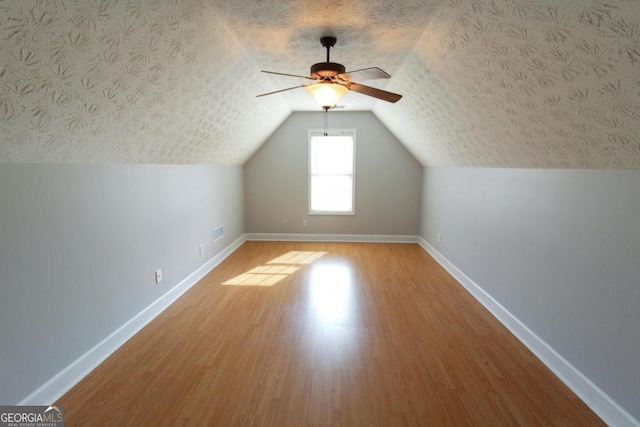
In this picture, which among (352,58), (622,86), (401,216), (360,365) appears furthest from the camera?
(401,216)

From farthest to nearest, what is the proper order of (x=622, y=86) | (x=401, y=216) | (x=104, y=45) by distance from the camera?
(x=401, y=216)
(x=104, y=45)
(x=622, y=86)

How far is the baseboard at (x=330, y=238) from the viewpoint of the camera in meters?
5.98

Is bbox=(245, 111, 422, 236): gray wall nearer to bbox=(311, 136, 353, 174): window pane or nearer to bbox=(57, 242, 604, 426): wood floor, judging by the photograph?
bbox=(311, 136, 353, 174): window pane

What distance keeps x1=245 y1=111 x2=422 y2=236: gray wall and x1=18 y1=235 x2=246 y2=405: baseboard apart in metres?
2.48

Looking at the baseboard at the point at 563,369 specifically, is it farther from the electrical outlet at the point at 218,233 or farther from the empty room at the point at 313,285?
the electrical outlet at the point at 218,233

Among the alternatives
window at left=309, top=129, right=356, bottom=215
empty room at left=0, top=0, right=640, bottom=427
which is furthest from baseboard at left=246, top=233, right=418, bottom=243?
empty room at left=0, top=0, right=640, bottom=427

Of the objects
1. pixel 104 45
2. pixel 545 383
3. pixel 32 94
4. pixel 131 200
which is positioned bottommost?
pixel 545 383

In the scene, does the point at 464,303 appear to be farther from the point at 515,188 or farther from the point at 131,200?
the point at 131,200

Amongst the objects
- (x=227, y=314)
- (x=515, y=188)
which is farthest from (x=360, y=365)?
(x=515, y=188)

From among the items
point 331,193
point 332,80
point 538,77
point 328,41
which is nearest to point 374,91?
point 332,80

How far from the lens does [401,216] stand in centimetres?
592

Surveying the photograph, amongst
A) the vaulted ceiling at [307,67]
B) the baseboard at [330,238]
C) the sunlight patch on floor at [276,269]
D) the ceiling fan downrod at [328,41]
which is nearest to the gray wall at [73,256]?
the vaulted ceiling at [307,67]

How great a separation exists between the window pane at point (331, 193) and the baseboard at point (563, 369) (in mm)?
2909

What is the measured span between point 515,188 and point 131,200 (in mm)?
3311
